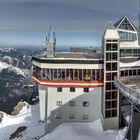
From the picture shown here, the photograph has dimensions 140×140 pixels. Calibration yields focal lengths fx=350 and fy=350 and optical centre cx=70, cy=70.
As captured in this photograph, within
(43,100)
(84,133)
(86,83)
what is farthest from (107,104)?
(43,100)

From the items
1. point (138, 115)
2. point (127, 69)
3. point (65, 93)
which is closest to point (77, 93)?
point (65, 93)

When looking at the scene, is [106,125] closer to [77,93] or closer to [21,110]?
[77,93]

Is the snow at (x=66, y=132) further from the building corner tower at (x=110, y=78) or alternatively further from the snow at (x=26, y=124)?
the building corner tower at (x=110, y=78)

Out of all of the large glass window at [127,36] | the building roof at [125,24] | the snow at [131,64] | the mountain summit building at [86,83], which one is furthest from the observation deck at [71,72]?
the building roof at [125,24]

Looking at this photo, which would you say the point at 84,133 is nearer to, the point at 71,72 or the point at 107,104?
the point at 107,104

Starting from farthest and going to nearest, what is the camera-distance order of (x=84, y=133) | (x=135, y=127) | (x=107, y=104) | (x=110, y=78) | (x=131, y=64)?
(x=131, y=64) → (x=110, y=78) → (x=107, y=104) → (x=84, y=133) → (x=135, y=127)

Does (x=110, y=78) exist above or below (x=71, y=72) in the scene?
below

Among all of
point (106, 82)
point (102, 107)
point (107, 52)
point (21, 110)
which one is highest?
point (107, 52)

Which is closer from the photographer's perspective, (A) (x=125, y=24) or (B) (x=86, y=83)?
(B) (x=86, y=83)
